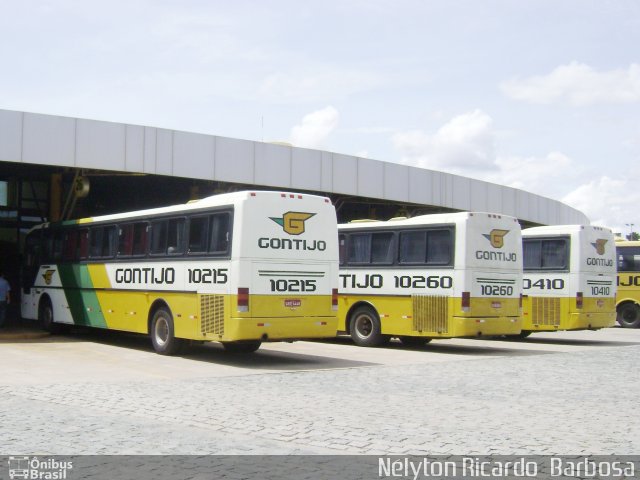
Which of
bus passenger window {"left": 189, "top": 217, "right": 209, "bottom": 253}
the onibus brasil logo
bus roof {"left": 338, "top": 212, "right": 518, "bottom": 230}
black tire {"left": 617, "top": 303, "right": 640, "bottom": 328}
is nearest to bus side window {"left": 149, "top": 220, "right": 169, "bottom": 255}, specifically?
bus passenger window {"left": 189, "top": 217, "right": 209, "bottom": 253}

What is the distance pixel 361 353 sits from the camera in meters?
18.2

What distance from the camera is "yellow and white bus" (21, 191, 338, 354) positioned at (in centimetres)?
1481

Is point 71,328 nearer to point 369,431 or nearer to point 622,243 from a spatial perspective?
point 369,431

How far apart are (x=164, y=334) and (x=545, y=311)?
10.6m

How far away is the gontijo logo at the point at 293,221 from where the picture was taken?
50.2 ft

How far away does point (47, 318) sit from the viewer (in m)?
22.7

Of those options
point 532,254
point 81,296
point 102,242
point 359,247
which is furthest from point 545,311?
point 81,296

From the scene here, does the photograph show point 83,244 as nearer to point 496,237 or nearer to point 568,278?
point 496,237

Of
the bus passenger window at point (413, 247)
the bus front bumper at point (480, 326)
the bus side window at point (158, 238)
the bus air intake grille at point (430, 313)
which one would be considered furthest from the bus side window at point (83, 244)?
the bus front bumper at point (480, 326)

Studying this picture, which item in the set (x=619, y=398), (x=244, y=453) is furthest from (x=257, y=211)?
(x=244, y=453)

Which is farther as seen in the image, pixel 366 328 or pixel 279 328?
pixel 366 328

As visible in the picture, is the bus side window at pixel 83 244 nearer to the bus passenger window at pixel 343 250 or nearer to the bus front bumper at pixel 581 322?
the bus passenger window at pixel 343 250

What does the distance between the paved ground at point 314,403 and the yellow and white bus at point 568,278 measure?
3886 mm

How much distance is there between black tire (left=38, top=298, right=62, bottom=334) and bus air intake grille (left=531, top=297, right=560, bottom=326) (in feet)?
41.6
